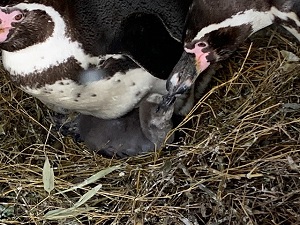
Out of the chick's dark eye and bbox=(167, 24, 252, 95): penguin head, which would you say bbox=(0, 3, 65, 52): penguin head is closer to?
the chick's dark eye

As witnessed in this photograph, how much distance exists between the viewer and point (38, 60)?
1495 mm

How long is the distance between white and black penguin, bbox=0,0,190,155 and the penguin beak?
0.24 ft

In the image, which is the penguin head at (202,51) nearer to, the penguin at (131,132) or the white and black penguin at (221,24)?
the white and black penguin at (221,24)

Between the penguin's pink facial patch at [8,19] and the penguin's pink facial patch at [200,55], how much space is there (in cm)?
31

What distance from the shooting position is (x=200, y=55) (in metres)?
1.44

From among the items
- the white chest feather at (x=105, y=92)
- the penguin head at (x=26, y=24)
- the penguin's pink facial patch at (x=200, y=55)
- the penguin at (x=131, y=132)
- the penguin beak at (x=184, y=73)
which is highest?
the penguin head at (x=26, y=24)

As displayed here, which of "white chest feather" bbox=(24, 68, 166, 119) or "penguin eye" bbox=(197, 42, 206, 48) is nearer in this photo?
"penguin eye" bbox=(197, 42, 206, 48)

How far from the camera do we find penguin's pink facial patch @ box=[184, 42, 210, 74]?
142cm

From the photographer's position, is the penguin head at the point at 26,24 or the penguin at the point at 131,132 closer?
the penguin head at the point at 26,24

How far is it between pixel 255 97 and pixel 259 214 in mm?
316

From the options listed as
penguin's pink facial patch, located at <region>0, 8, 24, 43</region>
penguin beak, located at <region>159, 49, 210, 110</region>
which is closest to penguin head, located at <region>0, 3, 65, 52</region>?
penguin's pink facial patch, located at <region>0, 8, 24, 43</region>

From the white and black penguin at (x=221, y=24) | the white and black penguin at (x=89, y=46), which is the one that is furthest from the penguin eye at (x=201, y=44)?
the white and black penguin at (x=89, y=46)

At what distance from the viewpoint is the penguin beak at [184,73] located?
146cm

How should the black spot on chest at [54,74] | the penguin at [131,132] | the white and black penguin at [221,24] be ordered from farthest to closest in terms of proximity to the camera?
the penguin at [131,132] < the black spot on chest at [54,74] < the white and black penguin at [221,24]
